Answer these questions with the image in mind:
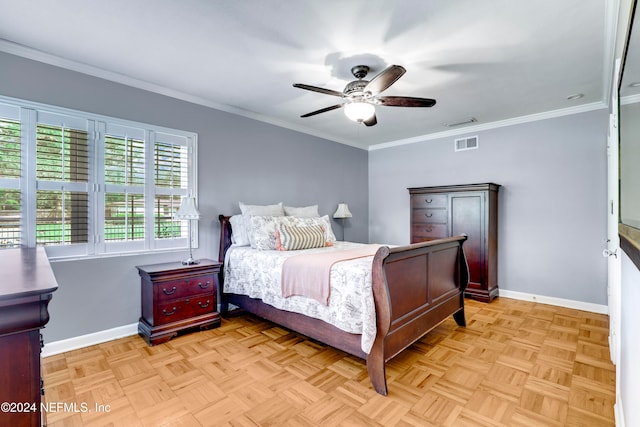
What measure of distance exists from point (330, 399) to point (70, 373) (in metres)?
1.90

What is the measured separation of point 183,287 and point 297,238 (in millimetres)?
1186

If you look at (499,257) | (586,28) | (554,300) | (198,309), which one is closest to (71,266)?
(198,309)

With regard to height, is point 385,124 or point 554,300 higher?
point 385,124

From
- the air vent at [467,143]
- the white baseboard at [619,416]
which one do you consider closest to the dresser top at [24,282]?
the white baseboard at [619,416]

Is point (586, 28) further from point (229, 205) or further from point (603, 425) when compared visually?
point (229, 205)

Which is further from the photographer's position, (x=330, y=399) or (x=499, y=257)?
(x=499, y=257)

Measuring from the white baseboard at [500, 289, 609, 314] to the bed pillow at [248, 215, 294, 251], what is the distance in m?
3.23

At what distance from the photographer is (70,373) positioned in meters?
2.25

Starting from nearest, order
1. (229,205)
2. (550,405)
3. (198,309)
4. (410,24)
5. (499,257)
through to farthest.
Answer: (550,405)
(410,24)
(198,309)
(229,205)
(499,257)

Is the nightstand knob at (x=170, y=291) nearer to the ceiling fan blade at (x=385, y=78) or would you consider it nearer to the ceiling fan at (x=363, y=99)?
the ceiling fan at (x=363, y=99)

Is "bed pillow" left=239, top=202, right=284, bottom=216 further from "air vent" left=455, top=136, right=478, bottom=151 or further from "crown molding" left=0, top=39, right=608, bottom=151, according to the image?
"air vent" left=455, top=136, right=478, bottom=151

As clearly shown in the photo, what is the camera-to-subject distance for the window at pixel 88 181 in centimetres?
242

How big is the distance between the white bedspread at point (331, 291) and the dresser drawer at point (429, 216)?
85.8 inches

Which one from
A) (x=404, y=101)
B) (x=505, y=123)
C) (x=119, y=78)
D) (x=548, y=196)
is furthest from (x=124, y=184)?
(x=548, y=196)
